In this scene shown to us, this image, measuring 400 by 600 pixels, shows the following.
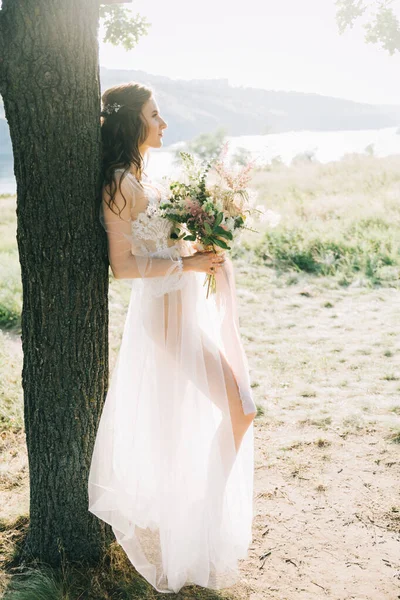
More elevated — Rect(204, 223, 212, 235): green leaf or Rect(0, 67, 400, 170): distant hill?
Rect(0, 67, 400, 170): distant hill

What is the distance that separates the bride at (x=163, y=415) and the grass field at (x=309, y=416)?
8.7 inches

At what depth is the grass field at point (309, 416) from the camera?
2957 mm

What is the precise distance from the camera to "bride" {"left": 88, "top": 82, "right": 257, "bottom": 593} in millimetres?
2875

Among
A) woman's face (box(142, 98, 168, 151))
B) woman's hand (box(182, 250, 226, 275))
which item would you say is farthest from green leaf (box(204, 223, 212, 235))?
woman's face (box(142, 98, 168, 151))

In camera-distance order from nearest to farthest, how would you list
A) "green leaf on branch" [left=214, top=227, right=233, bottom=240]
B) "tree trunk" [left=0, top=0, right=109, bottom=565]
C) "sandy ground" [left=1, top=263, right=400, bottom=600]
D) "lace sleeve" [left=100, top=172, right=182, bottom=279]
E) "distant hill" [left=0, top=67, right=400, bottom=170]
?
"tree trunk" [left=0, top=0, right=109, bottom=565] → "lace sleeve" [left=100, top=172, right=182, bottom=279] → "green leaf on branch" [left=214, top=227, right=233, bottom=240] → "sandy ground" [left=1, top=263, right=400, bottom=600] → "distant hill" [left=0, top=67, right=400, bottom=170]

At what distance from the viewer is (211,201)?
9.31 feet

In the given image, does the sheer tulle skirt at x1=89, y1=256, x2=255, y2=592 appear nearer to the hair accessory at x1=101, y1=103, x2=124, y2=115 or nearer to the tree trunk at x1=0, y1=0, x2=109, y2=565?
the tree trunk at x1=0, y1=0, x2=109, y2=565

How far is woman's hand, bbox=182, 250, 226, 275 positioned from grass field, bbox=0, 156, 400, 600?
1664 mm

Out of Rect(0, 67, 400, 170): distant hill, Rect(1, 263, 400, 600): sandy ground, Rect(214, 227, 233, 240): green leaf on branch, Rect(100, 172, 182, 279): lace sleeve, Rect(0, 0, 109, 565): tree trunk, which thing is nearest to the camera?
Rect(0, 0, 109, 565): tree trunk

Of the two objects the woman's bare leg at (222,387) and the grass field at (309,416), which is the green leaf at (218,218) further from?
the grass field at (309,416)

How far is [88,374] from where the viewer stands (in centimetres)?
289

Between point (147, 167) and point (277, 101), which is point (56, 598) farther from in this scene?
point (277, 101)

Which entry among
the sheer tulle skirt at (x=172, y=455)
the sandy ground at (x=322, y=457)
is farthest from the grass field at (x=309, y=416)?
the sheer tulle skirt at (x=172, y=455)

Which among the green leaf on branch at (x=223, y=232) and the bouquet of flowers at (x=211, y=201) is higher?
the bouquet of flowers at (x=211, y=201)
